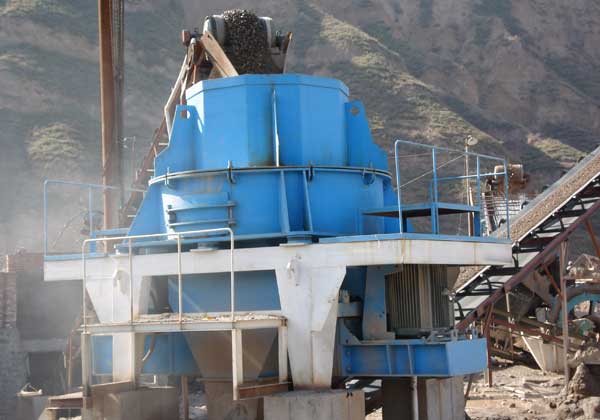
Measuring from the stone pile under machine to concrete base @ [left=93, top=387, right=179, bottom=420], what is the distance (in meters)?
0.02

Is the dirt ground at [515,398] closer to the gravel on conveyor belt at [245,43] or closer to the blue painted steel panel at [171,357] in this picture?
the blue painted steel panel at [171,357]

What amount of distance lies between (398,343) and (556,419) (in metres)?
7.98

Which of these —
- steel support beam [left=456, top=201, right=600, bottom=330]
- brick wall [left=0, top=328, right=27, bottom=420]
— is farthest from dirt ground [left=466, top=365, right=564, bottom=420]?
brick wall [left=0, top=328, right=27, bottom=420]

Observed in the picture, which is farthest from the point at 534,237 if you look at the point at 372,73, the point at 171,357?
the point at 372,73

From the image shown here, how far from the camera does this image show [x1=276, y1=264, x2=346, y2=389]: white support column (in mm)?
11477

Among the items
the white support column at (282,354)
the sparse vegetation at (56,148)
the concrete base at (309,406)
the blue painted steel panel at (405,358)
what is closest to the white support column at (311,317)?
the white support column at (282,354)

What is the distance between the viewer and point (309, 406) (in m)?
10.9

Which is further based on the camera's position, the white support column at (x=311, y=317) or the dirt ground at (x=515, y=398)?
the dirt ground at (x=515, y=398)

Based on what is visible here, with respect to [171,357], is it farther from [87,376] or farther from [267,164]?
[267,164]

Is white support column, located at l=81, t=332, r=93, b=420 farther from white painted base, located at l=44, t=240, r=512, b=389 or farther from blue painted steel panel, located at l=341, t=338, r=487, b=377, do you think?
blue painted steel panel, located at l=341, t=338, r=487, b=377

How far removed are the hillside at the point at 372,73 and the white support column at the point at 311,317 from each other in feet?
96.4

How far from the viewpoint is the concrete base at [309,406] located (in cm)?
1086

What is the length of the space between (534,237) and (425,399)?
1106 centimetres

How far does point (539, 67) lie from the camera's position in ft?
237
